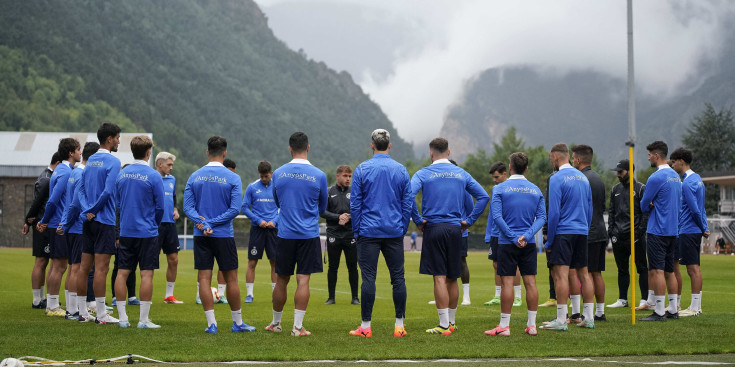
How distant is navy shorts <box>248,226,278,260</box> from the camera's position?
16.0 m

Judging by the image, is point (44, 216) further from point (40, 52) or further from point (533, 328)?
point (40, 52)

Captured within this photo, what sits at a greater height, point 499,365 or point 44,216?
point 44,216

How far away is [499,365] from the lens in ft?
27.4

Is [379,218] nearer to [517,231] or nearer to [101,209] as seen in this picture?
[517,231]

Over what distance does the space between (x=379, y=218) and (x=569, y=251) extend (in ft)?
8.75

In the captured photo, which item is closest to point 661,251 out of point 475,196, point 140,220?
point 475,196

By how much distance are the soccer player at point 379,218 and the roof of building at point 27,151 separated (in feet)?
212

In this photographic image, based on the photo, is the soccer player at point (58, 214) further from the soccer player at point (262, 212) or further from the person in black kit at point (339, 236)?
the person in black kit at point (339, 236)

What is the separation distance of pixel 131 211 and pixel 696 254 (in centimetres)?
861

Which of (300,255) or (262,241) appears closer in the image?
(300,255)

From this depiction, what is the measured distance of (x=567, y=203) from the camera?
11328mm

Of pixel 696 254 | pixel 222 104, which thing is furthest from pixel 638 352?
pixel 222 104

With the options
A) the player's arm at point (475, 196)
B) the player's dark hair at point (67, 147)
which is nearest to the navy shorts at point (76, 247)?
the player's dark hair at point (67, 147)

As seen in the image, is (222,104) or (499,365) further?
(222,104)
